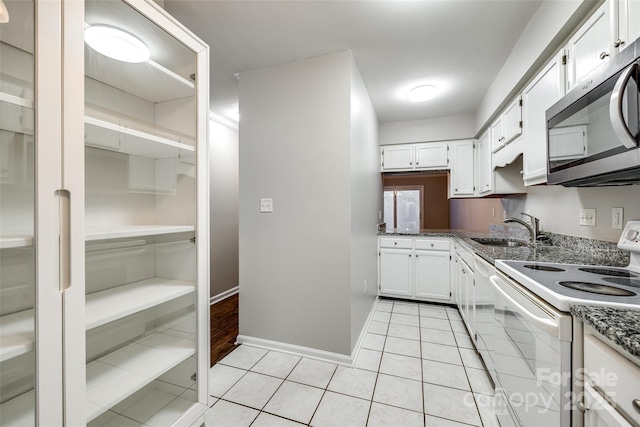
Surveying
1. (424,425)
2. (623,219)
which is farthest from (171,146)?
(623,219)

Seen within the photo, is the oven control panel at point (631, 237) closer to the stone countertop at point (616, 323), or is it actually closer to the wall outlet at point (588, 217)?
the wall outlet at point (588, 217)

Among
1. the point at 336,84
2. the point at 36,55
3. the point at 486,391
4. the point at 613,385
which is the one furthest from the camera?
the point at 336,84

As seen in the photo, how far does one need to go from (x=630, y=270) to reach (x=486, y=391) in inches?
42.7

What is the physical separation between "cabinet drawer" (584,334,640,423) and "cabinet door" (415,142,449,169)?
3193 millimetres

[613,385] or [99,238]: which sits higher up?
[99,238]

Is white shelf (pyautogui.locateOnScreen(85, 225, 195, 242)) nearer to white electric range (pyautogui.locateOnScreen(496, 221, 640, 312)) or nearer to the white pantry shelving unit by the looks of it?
the white pantry shelving unit

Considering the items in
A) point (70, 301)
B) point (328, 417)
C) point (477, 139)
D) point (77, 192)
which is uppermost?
point (477, 139)

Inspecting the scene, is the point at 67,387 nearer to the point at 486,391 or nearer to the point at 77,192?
the point at 77,192

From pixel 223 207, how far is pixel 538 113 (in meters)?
3.41

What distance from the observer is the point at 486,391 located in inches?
68.2

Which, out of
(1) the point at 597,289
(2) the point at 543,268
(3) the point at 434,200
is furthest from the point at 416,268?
(3) the point at 434,200

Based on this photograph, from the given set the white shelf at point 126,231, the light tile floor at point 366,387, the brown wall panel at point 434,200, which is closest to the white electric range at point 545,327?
the light tile floor at point 366,387

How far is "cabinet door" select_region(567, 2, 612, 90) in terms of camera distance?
46.9 inches

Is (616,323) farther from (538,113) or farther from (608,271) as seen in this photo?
(538,113)
